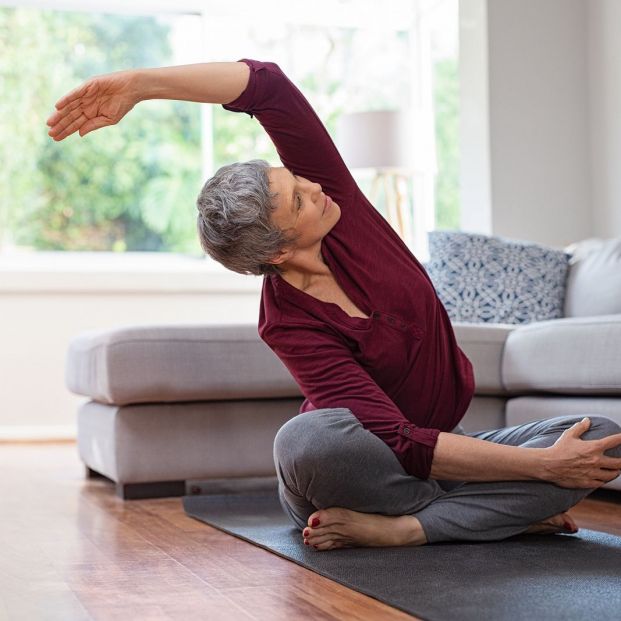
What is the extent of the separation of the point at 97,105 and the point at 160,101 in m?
4.25

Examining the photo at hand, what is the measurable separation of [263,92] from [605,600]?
1.04 metres

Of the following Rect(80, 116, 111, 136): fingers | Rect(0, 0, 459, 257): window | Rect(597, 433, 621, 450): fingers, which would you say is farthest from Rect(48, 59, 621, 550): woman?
Rect(0, 0, 459, 257): window

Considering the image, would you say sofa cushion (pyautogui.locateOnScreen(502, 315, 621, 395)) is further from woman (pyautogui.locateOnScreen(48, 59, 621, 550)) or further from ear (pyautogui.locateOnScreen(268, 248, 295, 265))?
ear (pyautogui.locateOnScreen(268, 248, 295, 265))

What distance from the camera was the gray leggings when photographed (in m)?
1.98

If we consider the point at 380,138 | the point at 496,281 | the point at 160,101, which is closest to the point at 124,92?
the point at 496,281

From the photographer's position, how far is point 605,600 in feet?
5.12

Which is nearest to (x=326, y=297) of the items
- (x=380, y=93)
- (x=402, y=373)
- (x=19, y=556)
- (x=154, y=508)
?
(x=402, y=373)

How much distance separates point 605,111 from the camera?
5027mm

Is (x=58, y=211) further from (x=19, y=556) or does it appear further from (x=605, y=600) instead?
(x=605, y=600)

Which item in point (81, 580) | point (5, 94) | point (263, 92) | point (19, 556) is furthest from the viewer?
point (5, 94)

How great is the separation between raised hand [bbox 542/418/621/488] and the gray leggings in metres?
0.03

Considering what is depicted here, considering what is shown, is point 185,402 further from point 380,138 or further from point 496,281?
point 380,138

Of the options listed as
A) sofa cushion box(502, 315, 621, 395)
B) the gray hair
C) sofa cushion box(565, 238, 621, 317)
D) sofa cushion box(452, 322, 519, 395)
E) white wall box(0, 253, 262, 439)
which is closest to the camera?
the gray hair

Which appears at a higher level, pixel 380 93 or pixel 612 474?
pixel 380 93
